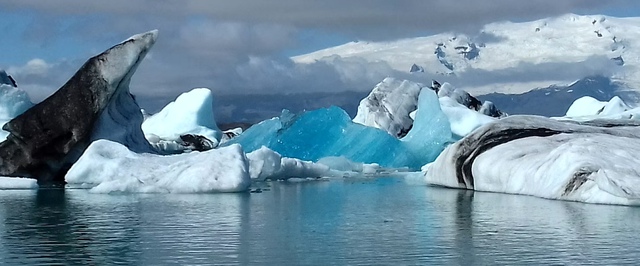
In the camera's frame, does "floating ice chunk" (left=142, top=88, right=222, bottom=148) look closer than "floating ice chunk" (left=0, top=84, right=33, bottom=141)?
No

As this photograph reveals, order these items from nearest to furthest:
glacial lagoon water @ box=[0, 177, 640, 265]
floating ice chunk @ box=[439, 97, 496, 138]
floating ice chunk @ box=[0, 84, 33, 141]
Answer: glacial lagoon water @ box=[0, 177, 640, 265] → floating ice chunk @ box=[0, 84, 33, 141] → floating ice chunk @ box=[439, 97, 496, 138]

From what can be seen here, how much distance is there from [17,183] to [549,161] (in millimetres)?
9475

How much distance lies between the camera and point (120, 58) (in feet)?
64.2

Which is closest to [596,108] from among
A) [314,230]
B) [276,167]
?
[276,167]

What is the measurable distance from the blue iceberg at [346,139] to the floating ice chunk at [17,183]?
9.24 metres

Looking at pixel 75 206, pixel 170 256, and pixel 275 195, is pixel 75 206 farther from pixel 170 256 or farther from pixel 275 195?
pixel 170 256

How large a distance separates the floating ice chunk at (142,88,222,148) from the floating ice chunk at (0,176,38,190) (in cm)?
1519

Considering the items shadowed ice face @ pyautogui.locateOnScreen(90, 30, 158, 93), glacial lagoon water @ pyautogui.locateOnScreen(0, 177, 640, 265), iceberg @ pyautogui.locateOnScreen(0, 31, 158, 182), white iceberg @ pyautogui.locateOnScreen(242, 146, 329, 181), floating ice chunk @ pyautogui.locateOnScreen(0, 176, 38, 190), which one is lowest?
glacial lagoon water @ pyautogui.locateOnScreen(0, 177, 640, 265)

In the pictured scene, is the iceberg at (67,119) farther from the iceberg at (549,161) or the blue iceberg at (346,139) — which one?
the blue iceberg at (346,139)

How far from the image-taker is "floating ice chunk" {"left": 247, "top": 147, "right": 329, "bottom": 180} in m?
19.3

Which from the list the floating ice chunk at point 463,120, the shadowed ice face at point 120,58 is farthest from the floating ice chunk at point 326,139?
the shadowed ice face at point 120,58

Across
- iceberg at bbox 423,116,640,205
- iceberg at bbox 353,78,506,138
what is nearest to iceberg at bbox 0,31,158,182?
iceberg at bbox 423,116,640,205

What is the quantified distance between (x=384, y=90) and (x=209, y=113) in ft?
20.2

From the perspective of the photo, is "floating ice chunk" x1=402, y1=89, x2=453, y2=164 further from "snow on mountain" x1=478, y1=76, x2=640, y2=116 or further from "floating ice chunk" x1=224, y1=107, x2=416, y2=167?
"snow on mountain" x1=478, y1=76, x2=640, y2=116
